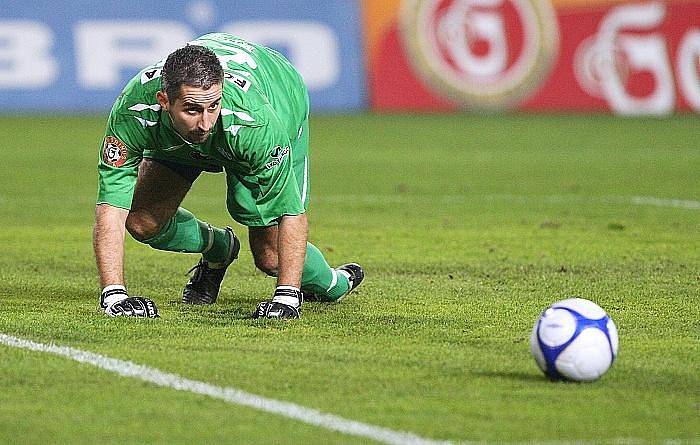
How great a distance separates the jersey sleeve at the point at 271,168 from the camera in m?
6.61

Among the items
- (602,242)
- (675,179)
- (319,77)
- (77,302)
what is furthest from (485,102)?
(77,302)

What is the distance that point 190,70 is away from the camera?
6.24m

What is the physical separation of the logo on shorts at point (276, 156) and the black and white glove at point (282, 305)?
0.61 m

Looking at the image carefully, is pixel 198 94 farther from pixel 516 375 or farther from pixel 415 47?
pixel 415 47

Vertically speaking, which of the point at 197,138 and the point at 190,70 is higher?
the point at 190,70

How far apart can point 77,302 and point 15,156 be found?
1040cm

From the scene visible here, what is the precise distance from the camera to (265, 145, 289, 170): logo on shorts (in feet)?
21.9

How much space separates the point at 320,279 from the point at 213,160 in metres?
0.92

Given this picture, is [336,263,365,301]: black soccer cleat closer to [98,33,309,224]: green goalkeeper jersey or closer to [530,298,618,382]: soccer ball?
[98,33,309,224]: green goalkeeper jersey

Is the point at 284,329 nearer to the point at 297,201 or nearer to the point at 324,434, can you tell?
the point at 297,201

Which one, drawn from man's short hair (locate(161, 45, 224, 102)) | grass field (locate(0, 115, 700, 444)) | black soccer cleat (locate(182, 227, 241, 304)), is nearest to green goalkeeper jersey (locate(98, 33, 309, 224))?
man's short hair (locate(161, 45, 224, 102))

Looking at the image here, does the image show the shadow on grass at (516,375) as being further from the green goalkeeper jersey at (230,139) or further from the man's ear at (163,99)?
the man's ear at (163,99)

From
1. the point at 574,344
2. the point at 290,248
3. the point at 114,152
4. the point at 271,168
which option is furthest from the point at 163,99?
the point at 574,344

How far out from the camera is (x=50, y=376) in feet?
18.1
